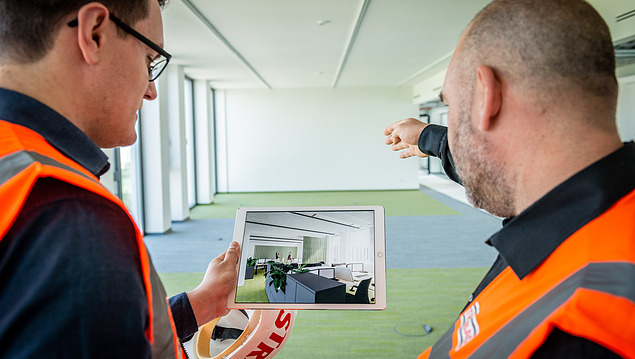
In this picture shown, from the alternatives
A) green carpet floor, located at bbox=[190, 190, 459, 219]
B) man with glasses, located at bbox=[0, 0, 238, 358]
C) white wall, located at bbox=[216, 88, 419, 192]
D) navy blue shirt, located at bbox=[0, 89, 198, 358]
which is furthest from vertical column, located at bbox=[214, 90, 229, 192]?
navy blue shirt, located at bbox=[0, 89, 198, 358]

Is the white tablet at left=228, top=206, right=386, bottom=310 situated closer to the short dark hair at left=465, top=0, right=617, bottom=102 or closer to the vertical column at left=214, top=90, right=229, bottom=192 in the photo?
the short dark hair at left=465, top=0, right=617, bottom=102

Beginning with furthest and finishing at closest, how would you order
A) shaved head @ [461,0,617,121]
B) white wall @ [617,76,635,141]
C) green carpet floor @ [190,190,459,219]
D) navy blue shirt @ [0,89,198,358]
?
1. green carpet floor @ [190,190,459,219]
2. white wall @ [617,76,635,141]
3. shaved head @ [461,0,617,121]
4. navy blue shirt @ [0,89,198,358]

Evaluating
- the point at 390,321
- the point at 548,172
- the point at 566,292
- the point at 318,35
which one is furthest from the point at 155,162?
the point at 566,292

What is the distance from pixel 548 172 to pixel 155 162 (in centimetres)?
693

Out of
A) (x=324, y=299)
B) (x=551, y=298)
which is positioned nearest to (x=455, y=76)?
(x=551, y=298)

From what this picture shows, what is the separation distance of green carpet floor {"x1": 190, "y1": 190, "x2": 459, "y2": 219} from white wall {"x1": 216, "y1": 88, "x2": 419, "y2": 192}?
48 cm

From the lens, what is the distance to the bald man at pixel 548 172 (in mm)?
577

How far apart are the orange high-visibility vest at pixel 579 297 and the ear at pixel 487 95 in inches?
9.0

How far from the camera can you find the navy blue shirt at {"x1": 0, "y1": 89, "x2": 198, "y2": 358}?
0.49 metres

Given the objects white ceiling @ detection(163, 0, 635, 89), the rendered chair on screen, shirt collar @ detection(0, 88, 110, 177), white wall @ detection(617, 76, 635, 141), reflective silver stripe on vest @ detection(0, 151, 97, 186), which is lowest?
the rendered chair on screen

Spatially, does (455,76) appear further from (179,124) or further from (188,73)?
(188,73)

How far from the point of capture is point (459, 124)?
0.85 metres

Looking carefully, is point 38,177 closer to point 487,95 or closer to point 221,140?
point 487,95

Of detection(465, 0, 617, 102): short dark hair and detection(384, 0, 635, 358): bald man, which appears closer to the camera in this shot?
detection(384, 0, 635, 358): bald man
